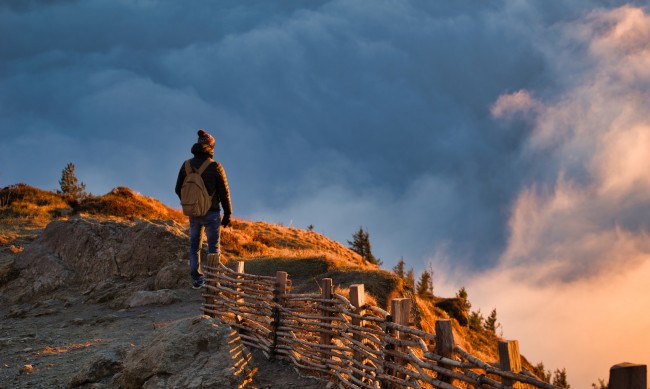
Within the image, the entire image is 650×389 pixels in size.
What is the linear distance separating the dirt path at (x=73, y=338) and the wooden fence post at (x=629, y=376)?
4.26 metres

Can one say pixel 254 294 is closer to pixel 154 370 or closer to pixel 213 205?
pixel 213 205

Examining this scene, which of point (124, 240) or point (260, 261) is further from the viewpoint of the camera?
point (260, 261)

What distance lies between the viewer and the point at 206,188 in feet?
32.1

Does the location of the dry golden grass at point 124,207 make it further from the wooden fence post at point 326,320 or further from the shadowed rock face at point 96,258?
the wooden fence post at point 326,320

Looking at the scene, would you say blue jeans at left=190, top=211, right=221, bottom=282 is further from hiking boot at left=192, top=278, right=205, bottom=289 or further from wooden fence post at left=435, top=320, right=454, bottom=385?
wooden fence post at left=435, top=320, right=454, bottom=385

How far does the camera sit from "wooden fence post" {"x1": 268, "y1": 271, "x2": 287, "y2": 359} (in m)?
8.27

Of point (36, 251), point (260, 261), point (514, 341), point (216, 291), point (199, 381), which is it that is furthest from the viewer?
point (260, 261)

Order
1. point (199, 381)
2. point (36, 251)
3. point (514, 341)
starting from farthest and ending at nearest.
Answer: point (36, 251) → point (199, 381) → point (514, 341)

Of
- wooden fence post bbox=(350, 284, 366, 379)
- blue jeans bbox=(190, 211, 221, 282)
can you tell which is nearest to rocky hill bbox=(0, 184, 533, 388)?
wooden fence post bbox=(350, 284, 366, 379)

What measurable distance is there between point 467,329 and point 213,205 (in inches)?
560

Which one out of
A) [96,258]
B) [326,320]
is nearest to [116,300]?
[96,258]

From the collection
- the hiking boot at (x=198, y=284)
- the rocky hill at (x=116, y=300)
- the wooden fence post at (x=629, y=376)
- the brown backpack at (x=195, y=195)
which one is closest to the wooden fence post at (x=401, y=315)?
the rocky hill at (x=116, y=300)

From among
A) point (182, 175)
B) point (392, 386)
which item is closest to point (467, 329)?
Answer: point (182, 175)

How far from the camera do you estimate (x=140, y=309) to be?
11.3m
